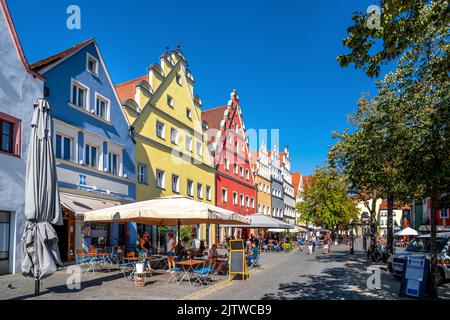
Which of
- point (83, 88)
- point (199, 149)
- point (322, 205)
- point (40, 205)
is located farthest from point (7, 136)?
point (322, 205)

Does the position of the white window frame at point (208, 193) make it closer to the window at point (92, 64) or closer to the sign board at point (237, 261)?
the window at point (92, 64)

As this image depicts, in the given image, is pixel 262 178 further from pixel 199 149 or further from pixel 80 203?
pixel 80 203

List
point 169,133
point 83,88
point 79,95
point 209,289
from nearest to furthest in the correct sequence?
point 209,289, point 79,95, point 83,88, point 169,133

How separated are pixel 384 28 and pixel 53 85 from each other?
15316 millimetres

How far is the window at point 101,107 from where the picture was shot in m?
21.9

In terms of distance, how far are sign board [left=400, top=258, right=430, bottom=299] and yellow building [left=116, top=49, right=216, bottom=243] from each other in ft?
56.7

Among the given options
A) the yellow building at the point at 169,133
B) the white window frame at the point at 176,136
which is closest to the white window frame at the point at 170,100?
the yellow building at the point at 169,133

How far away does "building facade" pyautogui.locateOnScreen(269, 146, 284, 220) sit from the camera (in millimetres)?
57719

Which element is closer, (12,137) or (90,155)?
(12,137)

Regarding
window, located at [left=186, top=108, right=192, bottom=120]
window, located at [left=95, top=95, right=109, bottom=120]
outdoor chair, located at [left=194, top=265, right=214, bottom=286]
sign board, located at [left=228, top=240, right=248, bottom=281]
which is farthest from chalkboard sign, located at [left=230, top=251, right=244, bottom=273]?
window, located at [left=186, top=108, right=192, bottom=120]

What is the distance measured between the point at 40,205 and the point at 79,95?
11488 mm

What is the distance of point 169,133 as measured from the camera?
2961cm
